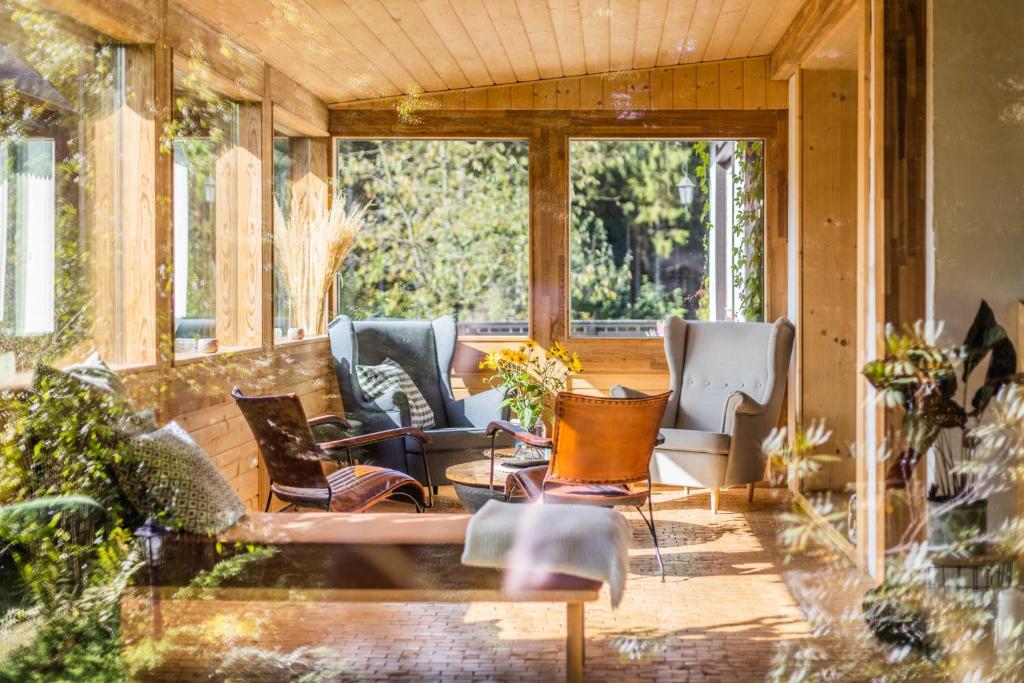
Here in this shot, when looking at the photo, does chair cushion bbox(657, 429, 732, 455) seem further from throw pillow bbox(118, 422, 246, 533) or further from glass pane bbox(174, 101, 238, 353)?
throw pillow bbox(118, 422, 246, 533)

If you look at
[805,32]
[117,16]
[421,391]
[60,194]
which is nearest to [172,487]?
[60,194]

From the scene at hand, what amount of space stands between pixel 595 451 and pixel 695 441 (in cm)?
Answer: 100

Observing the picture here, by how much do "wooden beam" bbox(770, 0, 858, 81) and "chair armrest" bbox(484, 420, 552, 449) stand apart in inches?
53.3

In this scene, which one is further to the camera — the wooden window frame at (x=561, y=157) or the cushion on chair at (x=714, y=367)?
the cushion on chair at (x=714, y=367)

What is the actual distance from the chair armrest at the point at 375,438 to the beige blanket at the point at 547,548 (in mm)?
820

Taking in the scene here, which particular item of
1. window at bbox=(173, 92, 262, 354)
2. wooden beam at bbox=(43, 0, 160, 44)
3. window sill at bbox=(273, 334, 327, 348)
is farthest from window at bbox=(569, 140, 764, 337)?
wooden beam at bbox=(43, 0, 160, 44)

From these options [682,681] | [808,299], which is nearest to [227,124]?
[808,299]

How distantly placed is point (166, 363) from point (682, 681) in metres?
1.58

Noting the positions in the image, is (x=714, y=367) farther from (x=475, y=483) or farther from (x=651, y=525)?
(x=475, y=483)

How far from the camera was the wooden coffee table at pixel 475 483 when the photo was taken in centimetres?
291

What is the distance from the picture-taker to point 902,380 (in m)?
2.18

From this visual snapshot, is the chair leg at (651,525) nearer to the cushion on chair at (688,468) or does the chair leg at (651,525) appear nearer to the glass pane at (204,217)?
the cushion on chair at (688,468)

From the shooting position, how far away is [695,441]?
3787 mm

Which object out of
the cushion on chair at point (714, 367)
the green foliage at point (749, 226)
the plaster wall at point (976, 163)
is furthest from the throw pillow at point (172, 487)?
the green foliage at point (749, 226)
